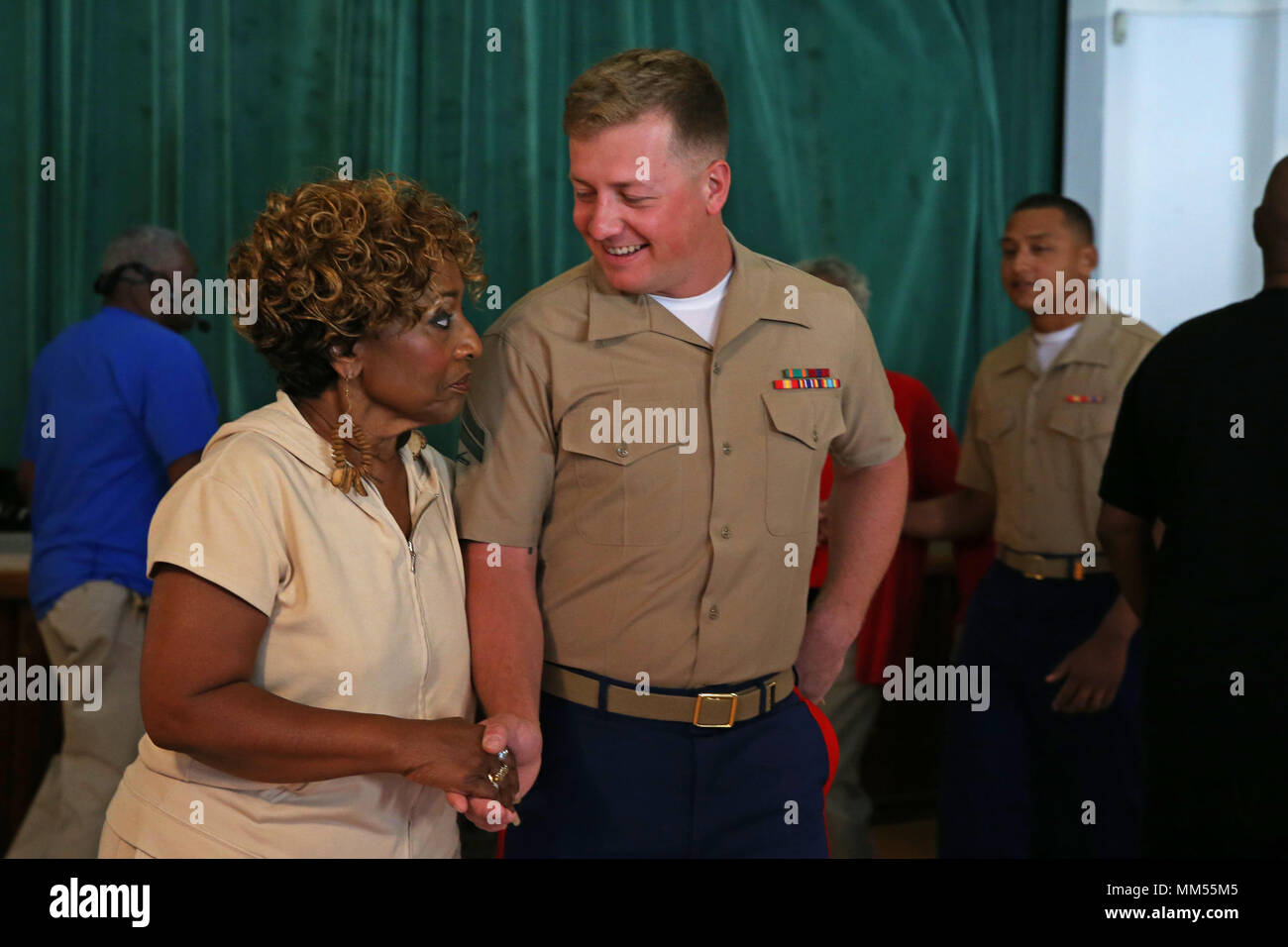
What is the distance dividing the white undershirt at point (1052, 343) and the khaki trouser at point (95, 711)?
2.18 meters

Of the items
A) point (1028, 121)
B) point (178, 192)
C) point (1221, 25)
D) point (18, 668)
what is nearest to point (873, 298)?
point (1028, 121)

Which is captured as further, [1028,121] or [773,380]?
[1028,121]

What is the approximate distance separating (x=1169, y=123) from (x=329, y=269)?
395 cm

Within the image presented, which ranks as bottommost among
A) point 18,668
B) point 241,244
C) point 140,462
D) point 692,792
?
point 18,668

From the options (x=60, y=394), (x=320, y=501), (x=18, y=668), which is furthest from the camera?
(x=18, y=668)

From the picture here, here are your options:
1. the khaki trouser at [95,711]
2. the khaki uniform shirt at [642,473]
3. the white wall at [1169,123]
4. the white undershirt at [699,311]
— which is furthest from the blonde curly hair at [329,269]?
the white wall at [1169,123]

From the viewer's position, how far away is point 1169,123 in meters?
4.54

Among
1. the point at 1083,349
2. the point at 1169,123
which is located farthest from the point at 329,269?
the point at 1169,123

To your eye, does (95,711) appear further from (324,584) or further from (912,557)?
(912,557)

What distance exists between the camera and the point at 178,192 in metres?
3.70

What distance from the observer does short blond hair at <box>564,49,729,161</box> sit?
1621 mm

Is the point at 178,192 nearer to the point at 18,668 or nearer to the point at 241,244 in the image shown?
the point at 18,668

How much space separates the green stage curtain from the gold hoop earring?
238 centimetres
